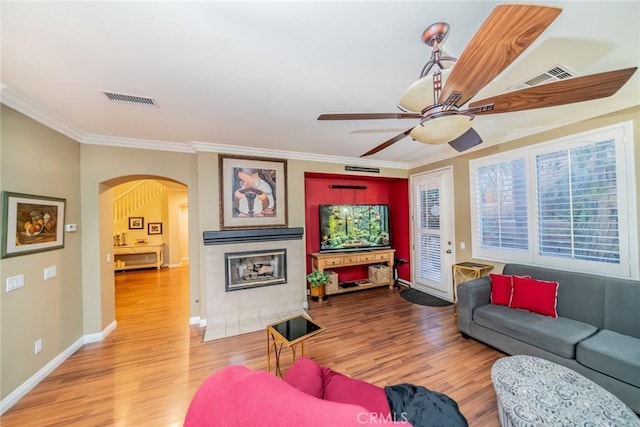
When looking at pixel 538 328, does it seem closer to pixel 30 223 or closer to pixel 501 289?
pixel 501 289

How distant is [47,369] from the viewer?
237cm

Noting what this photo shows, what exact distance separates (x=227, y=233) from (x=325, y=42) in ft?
9.35

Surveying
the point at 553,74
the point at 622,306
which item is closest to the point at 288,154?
the point at 553,74

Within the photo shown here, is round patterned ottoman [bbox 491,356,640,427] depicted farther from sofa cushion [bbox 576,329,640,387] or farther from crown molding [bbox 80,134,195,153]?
crown molding [bbox 80,134,195,153]

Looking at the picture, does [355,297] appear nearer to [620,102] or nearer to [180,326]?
[180,326]

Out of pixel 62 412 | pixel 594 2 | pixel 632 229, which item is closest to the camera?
pixel 594 2

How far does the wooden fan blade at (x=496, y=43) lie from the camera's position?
0.82m

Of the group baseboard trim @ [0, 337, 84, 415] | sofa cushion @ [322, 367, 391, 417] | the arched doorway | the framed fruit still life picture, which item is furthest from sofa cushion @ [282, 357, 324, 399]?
the arched doorway

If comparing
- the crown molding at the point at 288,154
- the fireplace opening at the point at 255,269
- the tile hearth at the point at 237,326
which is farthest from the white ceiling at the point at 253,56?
the tile hearth at the point at 237,326

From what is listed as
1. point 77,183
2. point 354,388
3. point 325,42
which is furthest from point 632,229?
point 77,183

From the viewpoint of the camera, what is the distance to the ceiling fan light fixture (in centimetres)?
128

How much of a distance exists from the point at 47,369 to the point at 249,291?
2155 millimetres

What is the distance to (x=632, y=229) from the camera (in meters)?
2.31

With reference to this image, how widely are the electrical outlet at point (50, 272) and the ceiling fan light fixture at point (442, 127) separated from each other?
Result: 374 centimetres
